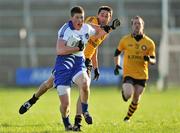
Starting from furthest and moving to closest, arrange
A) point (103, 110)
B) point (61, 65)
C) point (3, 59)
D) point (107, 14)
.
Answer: point (3, 59) → point (103, 110) → point (107, 14) → point (61, 65)

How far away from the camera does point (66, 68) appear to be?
1164cm

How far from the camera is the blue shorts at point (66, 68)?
1160cm

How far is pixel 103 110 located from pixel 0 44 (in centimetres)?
1972

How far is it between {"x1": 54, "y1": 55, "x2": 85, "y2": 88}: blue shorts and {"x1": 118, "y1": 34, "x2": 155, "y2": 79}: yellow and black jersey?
125 inches

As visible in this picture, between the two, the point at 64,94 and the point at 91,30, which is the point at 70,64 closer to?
the point at 64,94

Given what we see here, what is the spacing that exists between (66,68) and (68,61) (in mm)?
155

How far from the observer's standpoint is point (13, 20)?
40531mm

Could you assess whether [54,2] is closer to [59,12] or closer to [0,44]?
[59,12]

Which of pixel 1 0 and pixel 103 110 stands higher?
pixel 1 0

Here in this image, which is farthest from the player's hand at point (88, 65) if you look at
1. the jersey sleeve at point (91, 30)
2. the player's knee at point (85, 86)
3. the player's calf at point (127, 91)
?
the player's knee at point (85, 86)

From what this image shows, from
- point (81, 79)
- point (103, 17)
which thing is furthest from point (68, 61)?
point (103, 17)

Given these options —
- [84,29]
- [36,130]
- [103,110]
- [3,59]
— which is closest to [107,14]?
[84,29]

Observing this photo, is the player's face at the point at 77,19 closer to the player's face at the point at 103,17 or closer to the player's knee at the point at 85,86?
the player's knee at the point at 85,86

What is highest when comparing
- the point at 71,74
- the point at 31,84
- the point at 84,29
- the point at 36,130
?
the point at 84,29
